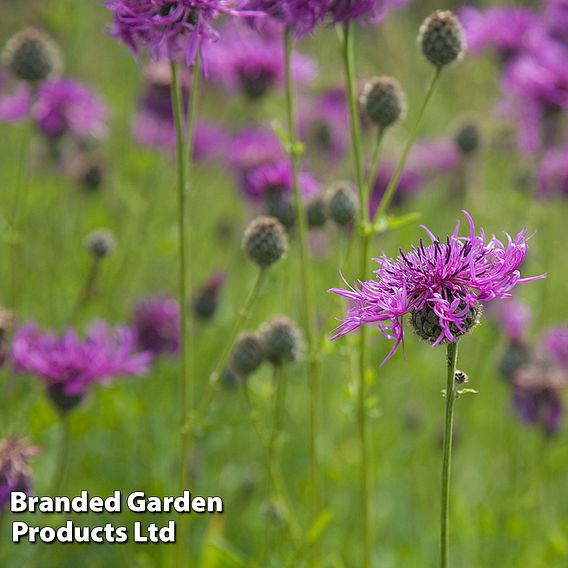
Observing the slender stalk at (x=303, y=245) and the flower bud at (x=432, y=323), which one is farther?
the slender stalk at (x=303, y=245)

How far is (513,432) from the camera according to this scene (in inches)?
175

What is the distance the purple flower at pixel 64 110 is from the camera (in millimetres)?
4727

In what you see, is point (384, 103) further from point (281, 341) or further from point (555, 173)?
point (555, 173)

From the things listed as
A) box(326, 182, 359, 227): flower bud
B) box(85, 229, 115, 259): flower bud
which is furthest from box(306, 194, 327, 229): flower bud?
box(85, 229, 115, 259): flower bud

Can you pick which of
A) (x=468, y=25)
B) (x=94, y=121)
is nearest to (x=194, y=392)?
(x=94, y=121)

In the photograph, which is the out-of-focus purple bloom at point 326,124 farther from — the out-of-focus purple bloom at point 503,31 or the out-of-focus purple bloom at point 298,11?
the out-of-focus purple bloom at point 298,11

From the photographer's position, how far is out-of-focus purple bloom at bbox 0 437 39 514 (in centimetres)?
261

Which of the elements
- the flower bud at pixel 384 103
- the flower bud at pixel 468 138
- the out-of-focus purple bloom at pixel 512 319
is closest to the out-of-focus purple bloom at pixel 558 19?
the flower bud at pixel 468 138

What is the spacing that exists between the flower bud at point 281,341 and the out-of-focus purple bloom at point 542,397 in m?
1.26

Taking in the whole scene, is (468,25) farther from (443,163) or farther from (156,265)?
(156,265)

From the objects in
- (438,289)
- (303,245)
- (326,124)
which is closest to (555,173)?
(326,124)

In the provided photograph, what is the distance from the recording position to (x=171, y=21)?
2291 mm

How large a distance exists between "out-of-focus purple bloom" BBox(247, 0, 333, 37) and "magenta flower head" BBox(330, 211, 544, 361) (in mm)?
1026

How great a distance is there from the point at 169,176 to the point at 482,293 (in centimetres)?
517
